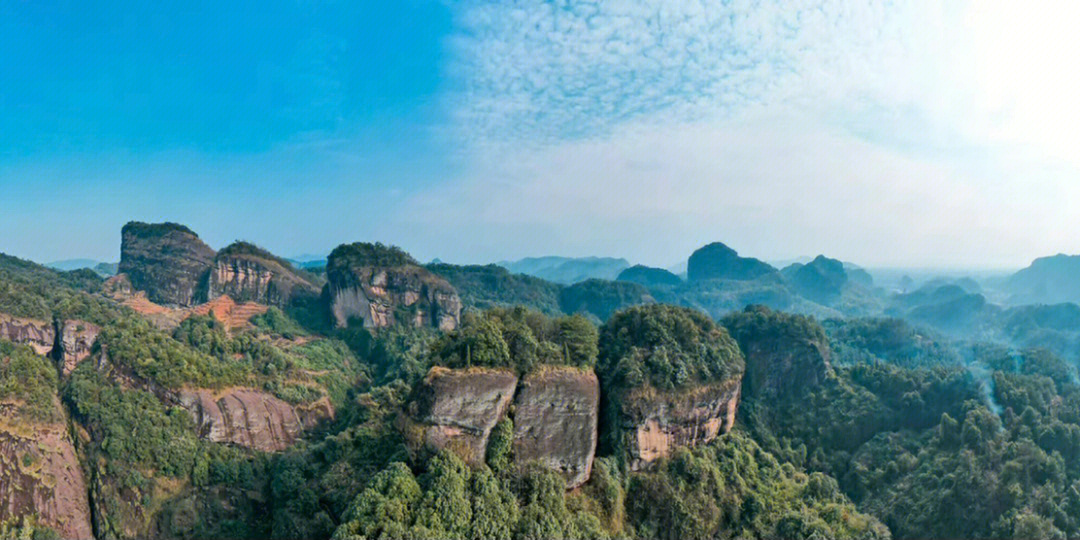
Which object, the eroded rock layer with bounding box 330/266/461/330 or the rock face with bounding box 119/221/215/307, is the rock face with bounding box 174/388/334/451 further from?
the rock face with bounding box 119/221/215/307

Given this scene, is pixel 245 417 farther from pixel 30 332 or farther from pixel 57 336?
pixel 30 332

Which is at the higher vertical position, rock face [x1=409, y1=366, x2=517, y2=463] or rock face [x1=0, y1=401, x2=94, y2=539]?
rock face [x1=409, y1=366, x2=517, y2=463]

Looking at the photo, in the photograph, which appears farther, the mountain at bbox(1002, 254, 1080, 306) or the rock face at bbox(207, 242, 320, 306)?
the mountain at bbox(1002, 254, 1080, 306)

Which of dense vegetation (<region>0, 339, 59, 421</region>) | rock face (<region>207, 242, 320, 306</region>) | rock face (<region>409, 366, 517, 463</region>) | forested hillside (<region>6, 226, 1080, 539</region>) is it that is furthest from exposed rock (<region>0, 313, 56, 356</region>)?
rock face (<region>409, 366, 517, 463</region>)

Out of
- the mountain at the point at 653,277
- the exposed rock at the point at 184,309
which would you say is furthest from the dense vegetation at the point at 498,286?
the mountain at the point at 653,277

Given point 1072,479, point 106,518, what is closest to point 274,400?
point 106,518

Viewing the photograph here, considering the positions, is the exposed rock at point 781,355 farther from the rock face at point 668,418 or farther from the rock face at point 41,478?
the rock face at point 41,478
